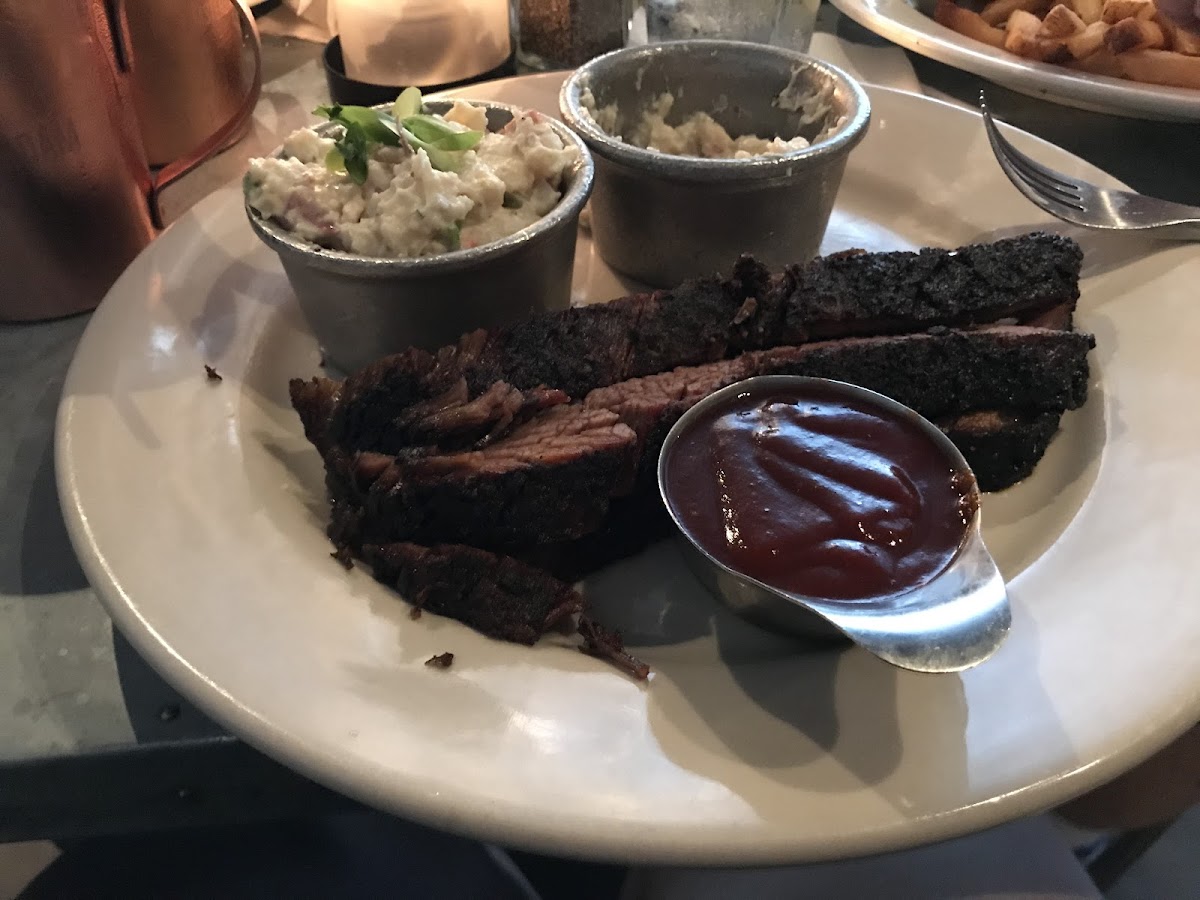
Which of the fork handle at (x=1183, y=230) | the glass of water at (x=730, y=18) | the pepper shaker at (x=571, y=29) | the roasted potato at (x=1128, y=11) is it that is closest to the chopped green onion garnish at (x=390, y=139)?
the pepper shaker at (x=571, y=29)

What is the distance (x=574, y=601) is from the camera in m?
1.81

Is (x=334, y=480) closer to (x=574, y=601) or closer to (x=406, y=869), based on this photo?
(x=574, y=601)

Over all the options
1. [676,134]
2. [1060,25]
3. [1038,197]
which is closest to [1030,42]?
[1060,25]

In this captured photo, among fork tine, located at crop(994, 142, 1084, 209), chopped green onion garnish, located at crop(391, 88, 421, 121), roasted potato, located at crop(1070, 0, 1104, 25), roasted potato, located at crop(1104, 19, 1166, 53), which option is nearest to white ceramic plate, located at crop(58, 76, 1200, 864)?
fork tine, located at crop(994, 142, 1084, 209)

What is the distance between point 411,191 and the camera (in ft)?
6.89

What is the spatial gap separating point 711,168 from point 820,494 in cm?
111

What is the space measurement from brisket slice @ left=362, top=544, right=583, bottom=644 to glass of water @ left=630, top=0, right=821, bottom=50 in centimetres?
259

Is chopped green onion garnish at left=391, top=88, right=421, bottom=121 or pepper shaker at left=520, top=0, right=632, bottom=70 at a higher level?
chopped green onion garnish at left=391, top=88, right=421, bottom=121

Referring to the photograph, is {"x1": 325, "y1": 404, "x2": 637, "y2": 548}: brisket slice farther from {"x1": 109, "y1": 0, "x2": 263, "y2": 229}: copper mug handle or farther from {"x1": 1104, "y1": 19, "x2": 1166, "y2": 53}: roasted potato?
{"x1": 1104, "y1": 19, "x2": 1166, "y2": 53}: roasted potato

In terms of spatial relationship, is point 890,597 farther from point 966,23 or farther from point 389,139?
point 966,23

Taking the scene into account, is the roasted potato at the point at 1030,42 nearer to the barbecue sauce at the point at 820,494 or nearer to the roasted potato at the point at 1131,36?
the roasted potato at the point at 1131,36

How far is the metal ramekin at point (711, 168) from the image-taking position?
248 centimetres

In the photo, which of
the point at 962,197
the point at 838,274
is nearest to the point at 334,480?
the point at 838,274

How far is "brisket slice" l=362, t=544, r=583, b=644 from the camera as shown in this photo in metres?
1.76
